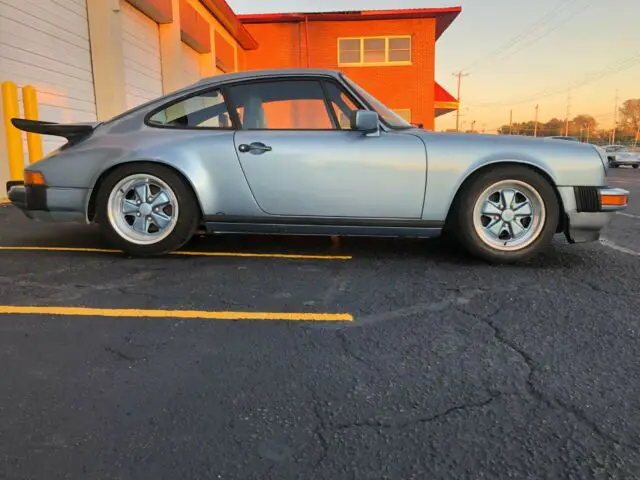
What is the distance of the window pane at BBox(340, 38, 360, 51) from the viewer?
22.2m

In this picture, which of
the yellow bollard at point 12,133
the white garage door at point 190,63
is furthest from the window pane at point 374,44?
the yellow bollard at point 12,133

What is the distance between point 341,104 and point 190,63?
540 inches

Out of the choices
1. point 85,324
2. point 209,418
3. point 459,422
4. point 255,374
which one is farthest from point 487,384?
point 85,324

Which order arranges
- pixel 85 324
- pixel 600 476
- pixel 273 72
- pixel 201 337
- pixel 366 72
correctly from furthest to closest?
pixel 366 72, pixel 273 72, pixel 85 324, pixel 201 337, pixel 600 476

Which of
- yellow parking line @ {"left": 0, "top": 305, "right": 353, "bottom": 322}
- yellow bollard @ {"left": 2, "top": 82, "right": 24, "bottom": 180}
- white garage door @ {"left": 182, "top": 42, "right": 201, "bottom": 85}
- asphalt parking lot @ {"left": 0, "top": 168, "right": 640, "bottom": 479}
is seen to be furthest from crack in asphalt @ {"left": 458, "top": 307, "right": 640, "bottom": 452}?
white garage door @ {"left": 182, "top": 42, "right": 201, "bottom": 85}

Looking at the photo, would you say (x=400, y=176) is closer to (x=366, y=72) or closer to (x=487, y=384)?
(x=487, y=384)

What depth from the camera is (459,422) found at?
1.65 metres

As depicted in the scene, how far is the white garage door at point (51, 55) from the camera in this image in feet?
24.3

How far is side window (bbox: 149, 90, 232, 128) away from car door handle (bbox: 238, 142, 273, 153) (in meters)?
0.32

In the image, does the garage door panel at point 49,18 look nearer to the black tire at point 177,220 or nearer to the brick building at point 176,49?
the brick building at point 176,49

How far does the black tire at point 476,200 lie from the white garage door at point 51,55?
709 cm

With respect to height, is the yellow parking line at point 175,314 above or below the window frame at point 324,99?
below

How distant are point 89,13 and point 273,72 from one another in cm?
773

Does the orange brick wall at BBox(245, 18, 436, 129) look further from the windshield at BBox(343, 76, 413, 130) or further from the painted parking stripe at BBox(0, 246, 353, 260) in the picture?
the painted parking stripe at BBox(0, 246, 353, 260)
